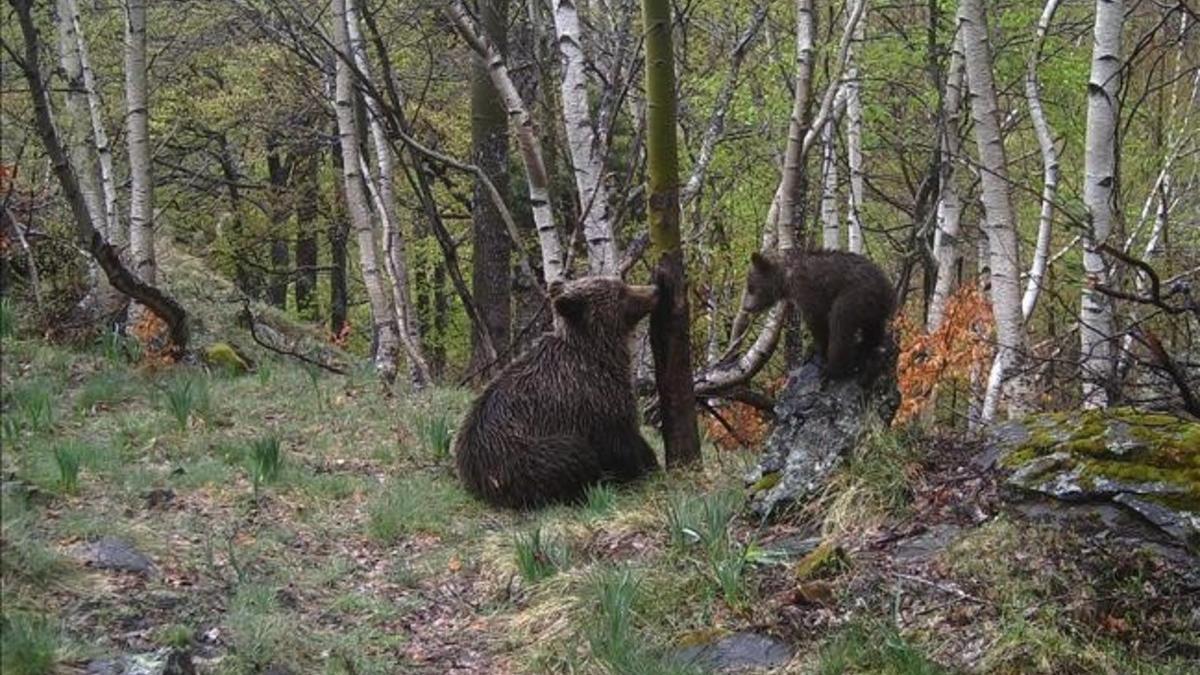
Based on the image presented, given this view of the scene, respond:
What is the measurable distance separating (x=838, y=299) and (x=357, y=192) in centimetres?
641

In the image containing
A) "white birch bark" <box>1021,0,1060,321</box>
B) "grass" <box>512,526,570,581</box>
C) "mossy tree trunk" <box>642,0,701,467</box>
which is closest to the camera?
"grass" <box>512,526,570,581</box>

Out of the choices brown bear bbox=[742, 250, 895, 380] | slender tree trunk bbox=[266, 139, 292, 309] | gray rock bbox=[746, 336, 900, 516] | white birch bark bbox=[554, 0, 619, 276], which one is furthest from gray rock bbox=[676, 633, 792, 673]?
slender tree trunk bbox=[266, 139, 292, 309]

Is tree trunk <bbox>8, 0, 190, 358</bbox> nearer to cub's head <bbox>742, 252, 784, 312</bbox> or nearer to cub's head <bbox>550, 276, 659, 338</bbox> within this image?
cub's head <bbox>550, 276, 659, 338</bbox>

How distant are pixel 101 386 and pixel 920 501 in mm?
5738

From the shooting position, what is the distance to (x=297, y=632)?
502cm

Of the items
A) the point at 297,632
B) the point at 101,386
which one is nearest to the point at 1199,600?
the point at 297,632

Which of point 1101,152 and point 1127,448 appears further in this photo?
point 1101,152

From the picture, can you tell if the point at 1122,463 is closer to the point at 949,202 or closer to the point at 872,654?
the point at 872,654

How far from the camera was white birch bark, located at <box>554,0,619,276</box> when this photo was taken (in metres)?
8.06

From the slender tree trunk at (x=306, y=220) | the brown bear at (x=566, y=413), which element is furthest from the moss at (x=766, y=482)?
the slender tree trunk at (x=306, y=220)

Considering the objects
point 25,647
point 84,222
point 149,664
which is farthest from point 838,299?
point 84,222

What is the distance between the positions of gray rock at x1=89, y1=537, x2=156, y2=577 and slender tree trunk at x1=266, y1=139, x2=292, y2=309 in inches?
677

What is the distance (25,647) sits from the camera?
365 cm

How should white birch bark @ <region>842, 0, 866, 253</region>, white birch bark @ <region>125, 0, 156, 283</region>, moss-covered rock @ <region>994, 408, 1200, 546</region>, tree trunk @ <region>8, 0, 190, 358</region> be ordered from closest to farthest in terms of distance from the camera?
1. moss-covered rock @ <region>994, 408, 1200, 546</region>
2. tree trunk @ <region>8, 0, 190, 358</region>
3. white birch bark @ <region>125, 0, 156, 283</region>
4. white birch bark @ <region>842, 0, 866, 253</region>
